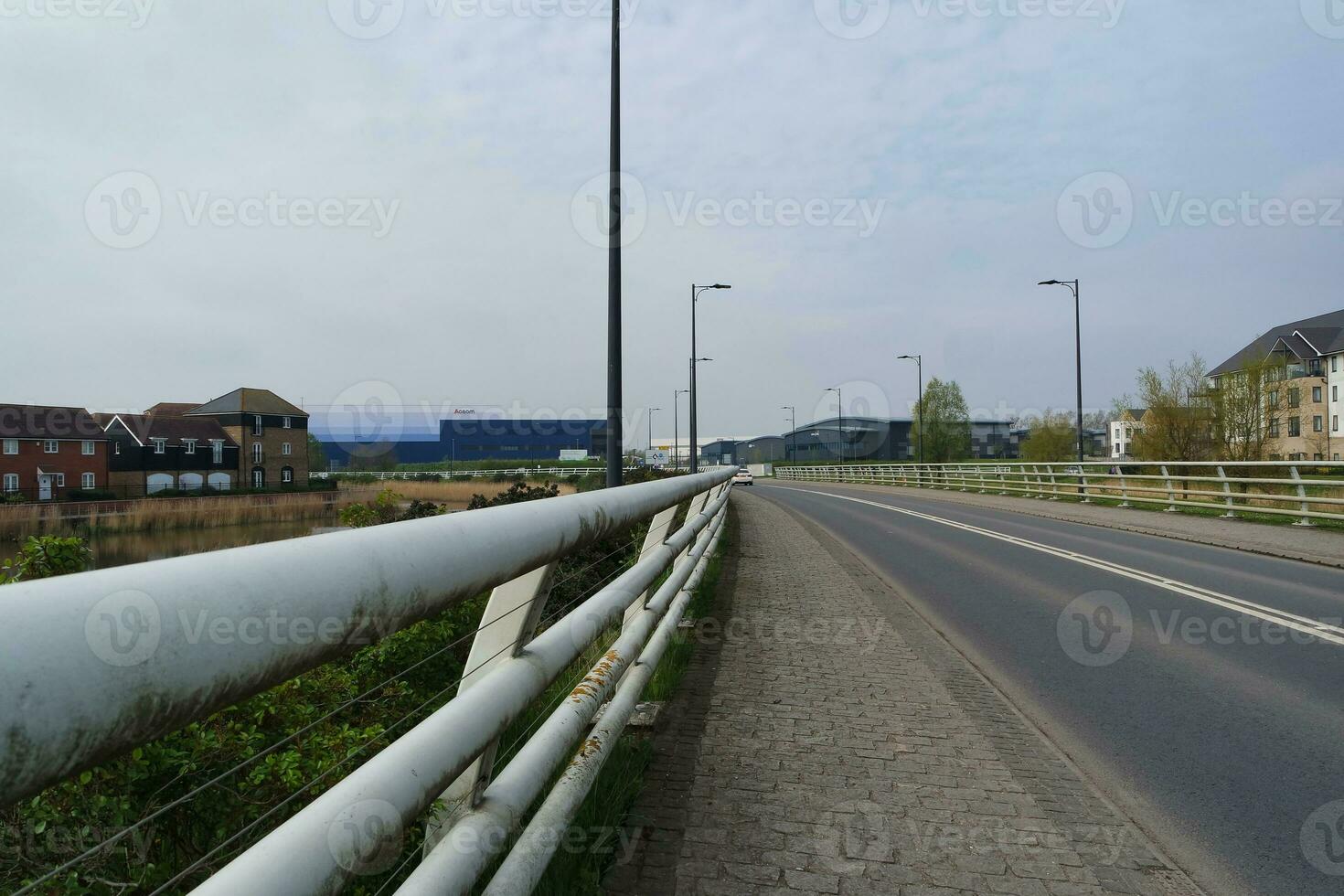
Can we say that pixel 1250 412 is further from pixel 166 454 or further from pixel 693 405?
pixel 166 454

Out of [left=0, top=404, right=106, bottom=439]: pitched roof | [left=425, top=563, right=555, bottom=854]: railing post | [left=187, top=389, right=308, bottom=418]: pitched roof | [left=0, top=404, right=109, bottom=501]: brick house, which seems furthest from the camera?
[left=187, top=389, right=308, bottom=418]: pitched roof

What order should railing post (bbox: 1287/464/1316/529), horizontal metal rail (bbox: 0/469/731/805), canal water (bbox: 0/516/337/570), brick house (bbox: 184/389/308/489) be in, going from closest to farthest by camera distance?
horizontal metal rail (bbox: 0/469/731/805) < canal water (bbox: 0/516/337/570) < brick house (bbox: 184/389/308/489) < railing post (bbox: 1287/464/1316/529)

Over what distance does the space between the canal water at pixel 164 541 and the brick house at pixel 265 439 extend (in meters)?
1.94

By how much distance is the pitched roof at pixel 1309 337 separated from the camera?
6669 centimetres

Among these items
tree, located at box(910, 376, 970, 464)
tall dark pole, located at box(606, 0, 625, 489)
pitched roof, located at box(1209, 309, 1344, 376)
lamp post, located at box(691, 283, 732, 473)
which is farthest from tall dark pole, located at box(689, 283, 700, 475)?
pitched roof, located at box(1209, 309, 1344, 376)

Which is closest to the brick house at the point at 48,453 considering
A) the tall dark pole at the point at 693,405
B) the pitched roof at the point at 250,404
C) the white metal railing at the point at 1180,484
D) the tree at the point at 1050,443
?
the pitched roof at the point at 250,404

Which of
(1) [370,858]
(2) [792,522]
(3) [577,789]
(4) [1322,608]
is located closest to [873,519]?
(2) [792,522]

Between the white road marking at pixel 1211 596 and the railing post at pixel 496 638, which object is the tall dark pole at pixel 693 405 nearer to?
the white road marking at pixel 1211 596

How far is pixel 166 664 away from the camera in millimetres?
881

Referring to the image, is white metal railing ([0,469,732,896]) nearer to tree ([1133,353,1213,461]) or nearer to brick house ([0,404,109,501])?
brick house ([0,404,109,501])

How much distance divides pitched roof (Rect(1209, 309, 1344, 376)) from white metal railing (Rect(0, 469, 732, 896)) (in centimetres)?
7420

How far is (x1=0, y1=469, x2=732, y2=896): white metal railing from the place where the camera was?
78 centimetres

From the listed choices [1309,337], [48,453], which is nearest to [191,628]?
[48,453]

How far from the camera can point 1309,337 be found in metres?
68.7
